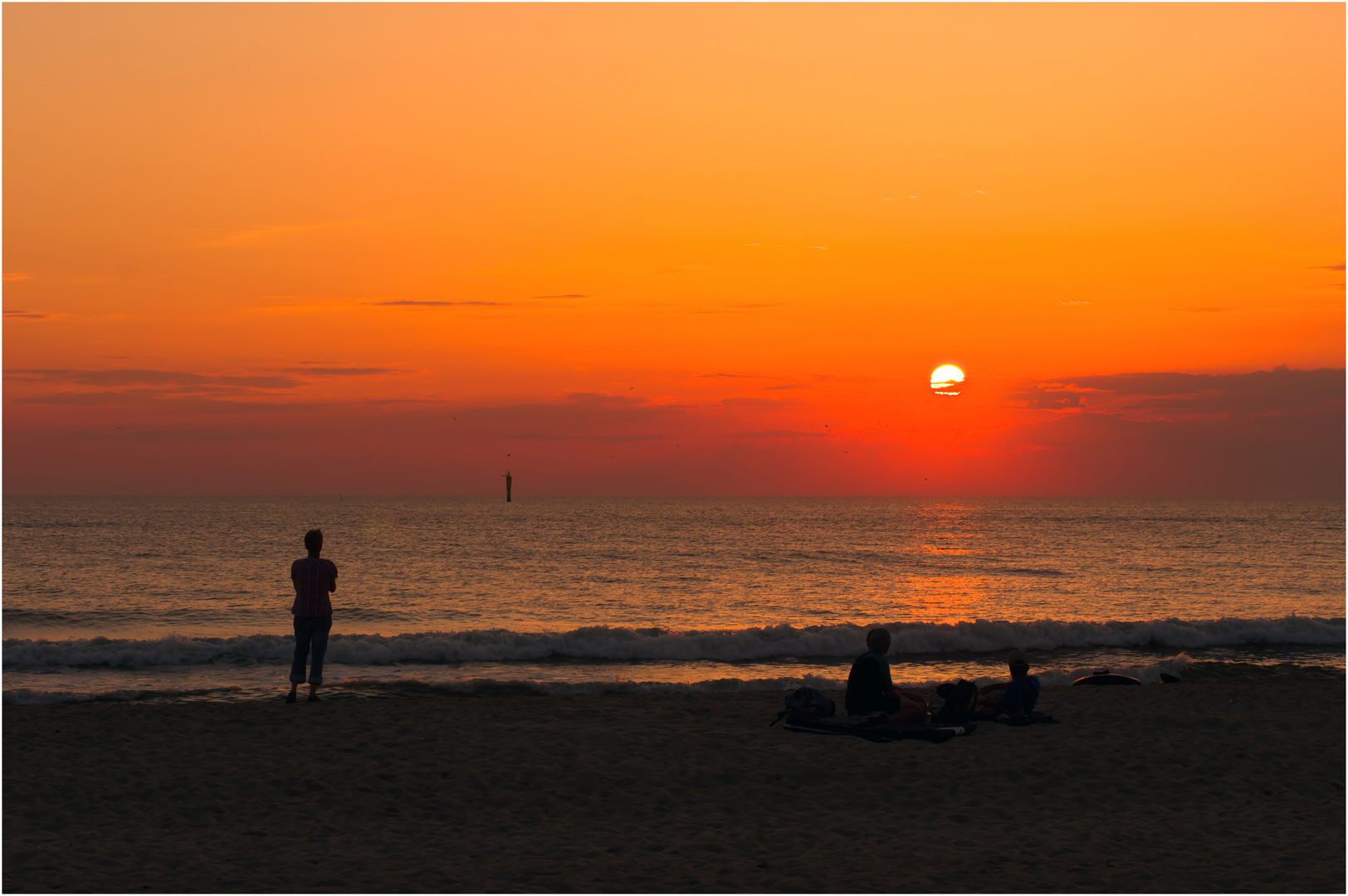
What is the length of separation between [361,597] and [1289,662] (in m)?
30.6

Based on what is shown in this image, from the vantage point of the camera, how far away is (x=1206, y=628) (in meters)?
24.9

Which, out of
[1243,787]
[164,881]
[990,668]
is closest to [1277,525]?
[990,668]

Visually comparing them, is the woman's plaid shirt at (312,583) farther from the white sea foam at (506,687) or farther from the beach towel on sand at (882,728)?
the beach towel on sand at (882,728)

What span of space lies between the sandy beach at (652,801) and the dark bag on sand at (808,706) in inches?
15.8

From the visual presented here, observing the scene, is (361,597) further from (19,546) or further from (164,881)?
(19,546)

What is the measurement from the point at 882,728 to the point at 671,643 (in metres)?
12.2

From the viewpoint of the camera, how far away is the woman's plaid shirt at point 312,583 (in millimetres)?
13039

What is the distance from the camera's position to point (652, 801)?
944 cm

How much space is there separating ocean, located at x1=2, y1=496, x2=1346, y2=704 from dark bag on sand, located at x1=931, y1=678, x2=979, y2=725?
4933 millimetres

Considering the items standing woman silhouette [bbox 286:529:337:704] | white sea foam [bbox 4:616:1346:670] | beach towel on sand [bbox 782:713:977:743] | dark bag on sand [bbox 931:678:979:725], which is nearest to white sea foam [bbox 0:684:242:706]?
white sea foam [bbox 4:616:1346:670]

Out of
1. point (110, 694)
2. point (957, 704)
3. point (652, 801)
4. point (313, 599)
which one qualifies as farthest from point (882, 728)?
point (110, 694)

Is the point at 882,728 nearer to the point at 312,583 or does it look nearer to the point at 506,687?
the point at 312,583

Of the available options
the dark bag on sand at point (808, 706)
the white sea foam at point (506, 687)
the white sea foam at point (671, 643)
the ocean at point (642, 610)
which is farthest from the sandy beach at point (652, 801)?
the white sea foam at point (671, 643)

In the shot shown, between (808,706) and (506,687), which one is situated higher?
(808,706)
